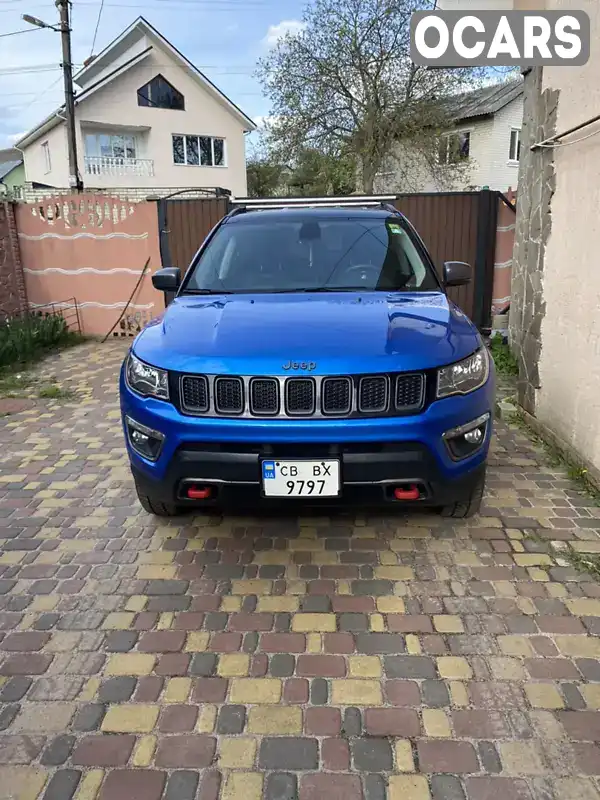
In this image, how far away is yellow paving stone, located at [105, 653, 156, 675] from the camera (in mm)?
2312

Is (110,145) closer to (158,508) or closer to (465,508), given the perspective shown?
(158,508)

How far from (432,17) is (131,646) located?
509cm

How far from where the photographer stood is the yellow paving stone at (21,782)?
181 cm

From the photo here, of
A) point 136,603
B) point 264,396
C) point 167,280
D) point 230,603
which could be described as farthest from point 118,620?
point 167,280

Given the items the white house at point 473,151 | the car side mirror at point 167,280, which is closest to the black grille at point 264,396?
the car side mirror at point 167,280

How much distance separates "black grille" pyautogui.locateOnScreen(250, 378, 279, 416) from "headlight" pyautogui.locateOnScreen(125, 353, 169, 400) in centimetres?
43

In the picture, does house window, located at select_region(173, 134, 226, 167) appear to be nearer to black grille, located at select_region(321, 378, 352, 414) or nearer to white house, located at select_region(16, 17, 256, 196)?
white house, located at select_region(16, 17, 256, 196)

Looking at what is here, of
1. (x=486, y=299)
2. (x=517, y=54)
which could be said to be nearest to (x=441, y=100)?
(x=486, y=299)

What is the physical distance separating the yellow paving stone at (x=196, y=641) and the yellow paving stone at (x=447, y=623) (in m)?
0.97

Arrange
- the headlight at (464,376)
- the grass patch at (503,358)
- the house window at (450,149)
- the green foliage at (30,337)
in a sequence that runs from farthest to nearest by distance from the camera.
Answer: the house window at (450,149)
the green foliage at (30,337)
the grass patch at (503,358)
the headlight at (464,376)

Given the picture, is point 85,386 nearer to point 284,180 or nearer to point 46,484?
point 46,484

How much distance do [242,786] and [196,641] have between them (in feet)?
2.39

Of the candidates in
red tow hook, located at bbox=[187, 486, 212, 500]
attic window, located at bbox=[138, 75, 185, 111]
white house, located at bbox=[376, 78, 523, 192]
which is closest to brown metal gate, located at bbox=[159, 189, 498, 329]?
red tow hook, located at bbox=[187, 486, 212, 500]

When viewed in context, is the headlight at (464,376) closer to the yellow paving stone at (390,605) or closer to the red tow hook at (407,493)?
the red tow hook at (407,493)
